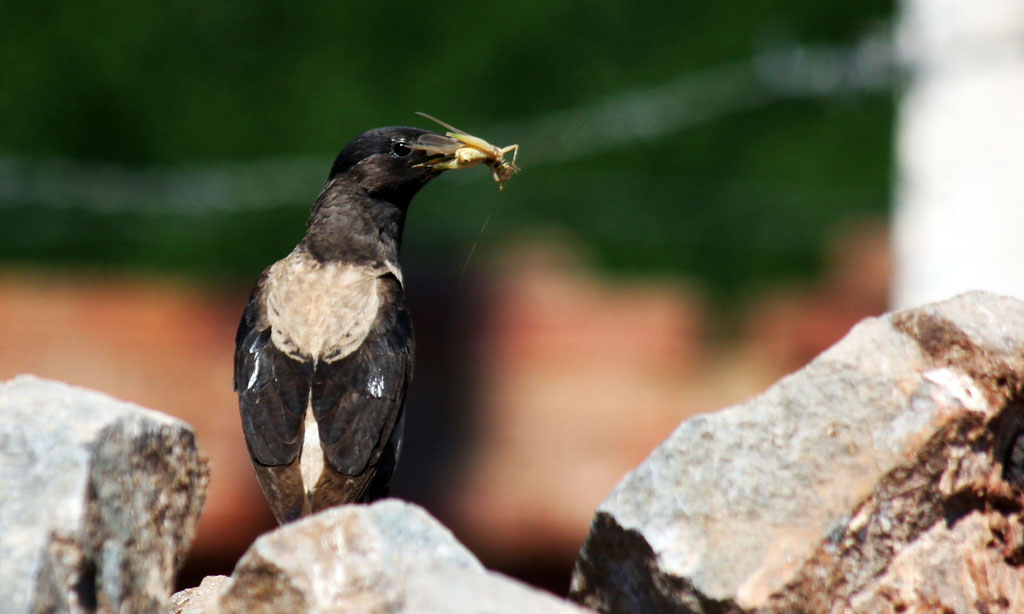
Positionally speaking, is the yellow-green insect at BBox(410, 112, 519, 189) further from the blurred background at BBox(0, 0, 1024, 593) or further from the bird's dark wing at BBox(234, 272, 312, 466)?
the blurred background at BBox(0, 0, 1024, 593)

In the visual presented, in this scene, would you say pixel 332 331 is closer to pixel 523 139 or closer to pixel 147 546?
pixel 147 546

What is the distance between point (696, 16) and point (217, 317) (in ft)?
18.1

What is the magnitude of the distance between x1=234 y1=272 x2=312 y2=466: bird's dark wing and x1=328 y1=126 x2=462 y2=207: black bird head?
0.58 meters

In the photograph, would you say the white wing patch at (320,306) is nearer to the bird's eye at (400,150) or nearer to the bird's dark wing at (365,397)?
the bird's dark wing at (365,397)

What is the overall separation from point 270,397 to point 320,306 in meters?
0.31

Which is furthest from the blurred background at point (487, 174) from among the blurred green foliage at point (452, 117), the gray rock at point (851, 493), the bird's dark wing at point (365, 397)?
the gray rock at point (851, 493)

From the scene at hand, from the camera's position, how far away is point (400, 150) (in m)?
4.41

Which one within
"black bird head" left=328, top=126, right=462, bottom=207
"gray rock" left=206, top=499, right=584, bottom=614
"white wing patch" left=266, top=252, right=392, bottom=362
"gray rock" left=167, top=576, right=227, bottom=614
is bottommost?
"gray rock" left=167, top=576, right=227, bottom=614

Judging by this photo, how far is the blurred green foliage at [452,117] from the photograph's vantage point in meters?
12.1

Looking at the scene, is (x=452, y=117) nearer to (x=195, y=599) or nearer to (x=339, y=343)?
(x=339, y=343)

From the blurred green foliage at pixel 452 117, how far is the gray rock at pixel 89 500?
8.75m

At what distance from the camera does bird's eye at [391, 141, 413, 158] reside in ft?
14.4

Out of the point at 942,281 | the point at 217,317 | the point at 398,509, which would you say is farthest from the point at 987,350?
→ the point at 217,317

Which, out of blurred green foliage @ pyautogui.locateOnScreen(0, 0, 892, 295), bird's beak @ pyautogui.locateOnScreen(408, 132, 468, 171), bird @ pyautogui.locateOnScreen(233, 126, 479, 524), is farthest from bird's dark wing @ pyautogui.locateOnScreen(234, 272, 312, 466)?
blurred green foliage @ pyautogui.locateOnScreen(0, 0, 892, 295)
